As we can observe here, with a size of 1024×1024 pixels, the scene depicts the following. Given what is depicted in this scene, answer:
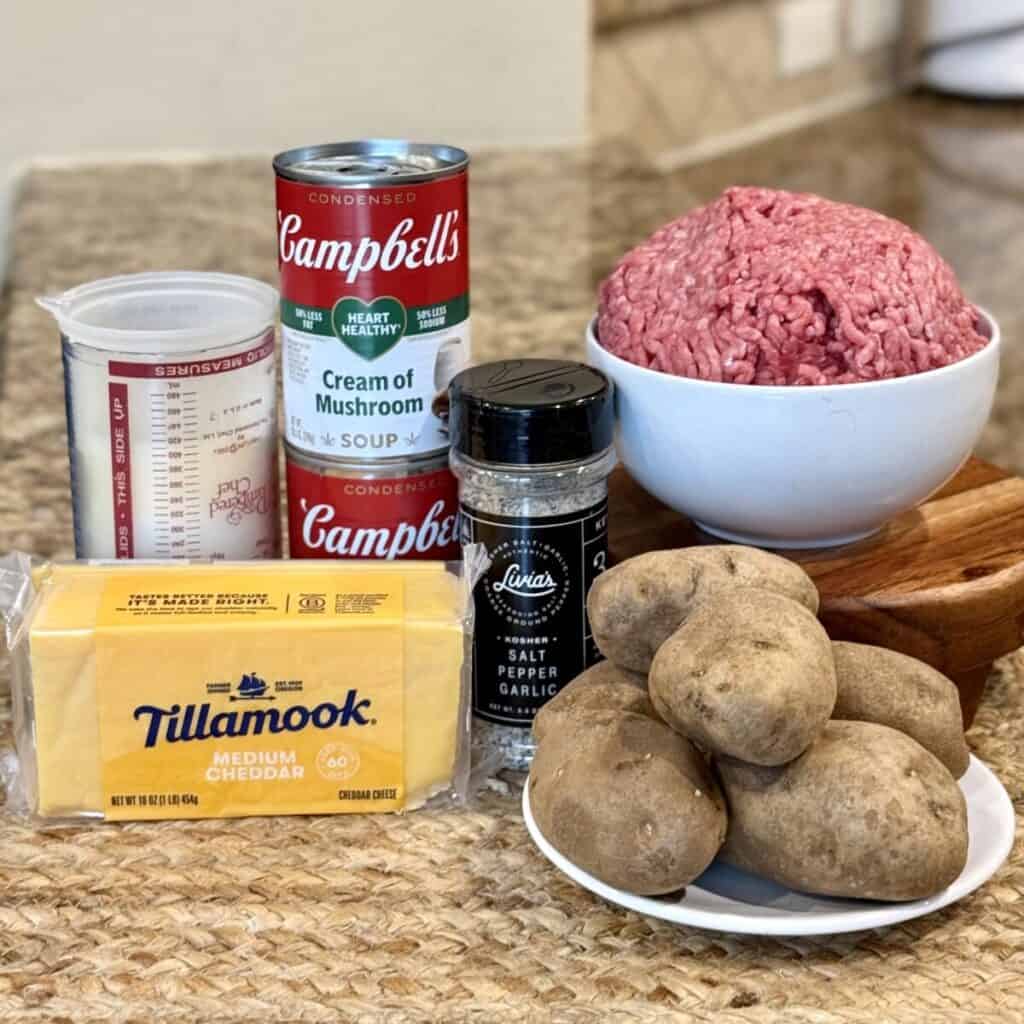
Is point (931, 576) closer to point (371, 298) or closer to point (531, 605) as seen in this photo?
point (531, 605)

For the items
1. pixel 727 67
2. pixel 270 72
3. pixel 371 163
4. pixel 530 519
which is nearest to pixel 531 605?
pixel 530 519

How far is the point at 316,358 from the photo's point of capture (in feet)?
2.75

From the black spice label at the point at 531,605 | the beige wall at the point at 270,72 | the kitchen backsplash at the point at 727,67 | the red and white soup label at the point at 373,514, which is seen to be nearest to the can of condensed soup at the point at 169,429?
the red and white soup label at the point at 373,514

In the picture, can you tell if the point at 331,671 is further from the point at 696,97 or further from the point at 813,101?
the point at 813,101

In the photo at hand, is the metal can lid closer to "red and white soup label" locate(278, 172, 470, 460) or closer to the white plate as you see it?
"red and white soup label" locate(278, 172, 470, 460)

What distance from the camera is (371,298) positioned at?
823mm

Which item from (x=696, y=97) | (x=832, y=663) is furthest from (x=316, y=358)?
(x=696, y=97)

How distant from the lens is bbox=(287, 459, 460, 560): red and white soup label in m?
0.86

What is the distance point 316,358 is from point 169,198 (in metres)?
1.02

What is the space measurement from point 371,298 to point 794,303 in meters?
0.21

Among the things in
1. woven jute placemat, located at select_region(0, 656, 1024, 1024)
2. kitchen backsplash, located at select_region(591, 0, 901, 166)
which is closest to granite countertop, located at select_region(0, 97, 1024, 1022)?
woven jute placemat, located at select_region(0, 656, 1024, 1024)

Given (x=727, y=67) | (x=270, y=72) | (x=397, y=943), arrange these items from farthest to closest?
(x=727, y=67)
(x=270, y=72)
(x=397, y=943)

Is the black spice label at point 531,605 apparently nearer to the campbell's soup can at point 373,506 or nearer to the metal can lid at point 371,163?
the campbell's soup can at point 373,506

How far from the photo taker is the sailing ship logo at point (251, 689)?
2.50 ft
